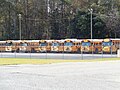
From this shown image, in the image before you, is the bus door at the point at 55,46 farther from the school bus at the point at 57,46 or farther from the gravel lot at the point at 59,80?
the gravel lot at the point at 59,80

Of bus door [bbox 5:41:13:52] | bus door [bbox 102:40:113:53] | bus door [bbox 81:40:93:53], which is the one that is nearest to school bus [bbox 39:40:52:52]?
bus door [bbox 5:41:13:52]

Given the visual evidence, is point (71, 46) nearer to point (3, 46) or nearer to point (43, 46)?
point (43, 46)

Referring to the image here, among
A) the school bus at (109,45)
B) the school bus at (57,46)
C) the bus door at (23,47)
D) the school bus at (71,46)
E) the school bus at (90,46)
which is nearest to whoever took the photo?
the school bus at (109,45)

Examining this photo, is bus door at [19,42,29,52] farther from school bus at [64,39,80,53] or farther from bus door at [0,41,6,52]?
school bus at [64,39,80,53]

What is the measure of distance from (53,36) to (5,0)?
15967mm

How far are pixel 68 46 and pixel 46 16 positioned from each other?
124ft

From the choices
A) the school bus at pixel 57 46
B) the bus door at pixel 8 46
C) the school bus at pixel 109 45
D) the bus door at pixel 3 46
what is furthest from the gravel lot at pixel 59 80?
the bus door at pixel 3 46

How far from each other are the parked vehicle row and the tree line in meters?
27.4

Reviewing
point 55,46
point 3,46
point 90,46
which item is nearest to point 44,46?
point 55,46

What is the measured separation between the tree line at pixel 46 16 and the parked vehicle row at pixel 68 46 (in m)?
27.4

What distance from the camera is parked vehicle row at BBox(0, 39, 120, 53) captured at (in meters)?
64.3

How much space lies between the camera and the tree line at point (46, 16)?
330 ft

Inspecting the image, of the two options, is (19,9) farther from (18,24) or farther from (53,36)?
(53,36)

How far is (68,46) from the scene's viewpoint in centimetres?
6925
